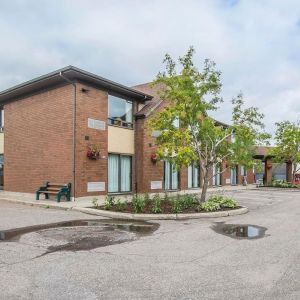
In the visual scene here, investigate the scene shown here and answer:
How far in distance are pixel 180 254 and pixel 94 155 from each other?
421 inches

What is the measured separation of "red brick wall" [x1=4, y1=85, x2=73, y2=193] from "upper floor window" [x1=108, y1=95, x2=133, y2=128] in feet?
8.49

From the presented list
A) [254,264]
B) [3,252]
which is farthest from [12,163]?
[254,264]

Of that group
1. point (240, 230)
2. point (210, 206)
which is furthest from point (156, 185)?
point (240, 230)

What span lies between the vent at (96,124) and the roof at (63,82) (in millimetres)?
1768

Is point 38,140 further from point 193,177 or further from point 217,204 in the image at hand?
point 193,177

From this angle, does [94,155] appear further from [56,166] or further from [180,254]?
[180,254]

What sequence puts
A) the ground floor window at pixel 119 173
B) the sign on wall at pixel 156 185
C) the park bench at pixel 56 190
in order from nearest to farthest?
the park bench at pixel 56 190 → the ground floor window at pixel 119 173 → the sign on wall at pixel 156 185

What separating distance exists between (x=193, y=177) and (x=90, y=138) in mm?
11555

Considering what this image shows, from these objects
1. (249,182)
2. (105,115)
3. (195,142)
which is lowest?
(249,182)

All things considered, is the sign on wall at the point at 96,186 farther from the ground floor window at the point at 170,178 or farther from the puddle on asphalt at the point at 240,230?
the puddle on asphalt at the point at 240,230

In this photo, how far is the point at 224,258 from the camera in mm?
6527

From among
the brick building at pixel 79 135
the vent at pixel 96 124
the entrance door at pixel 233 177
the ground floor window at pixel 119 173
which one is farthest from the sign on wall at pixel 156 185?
the entrance door at pixel 233 177

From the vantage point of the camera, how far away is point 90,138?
1712 centimetres

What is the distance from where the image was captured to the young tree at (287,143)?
3128cm
